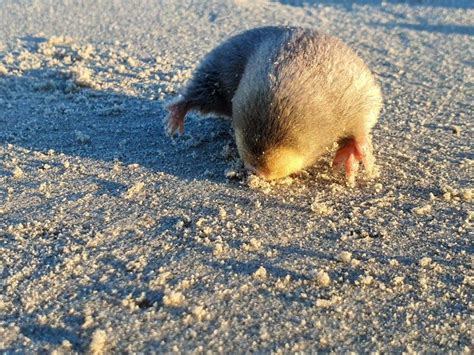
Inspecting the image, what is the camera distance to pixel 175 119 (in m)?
4.28

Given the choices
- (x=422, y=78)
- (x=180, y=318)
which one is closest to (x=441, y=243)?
(x=180, y=318)

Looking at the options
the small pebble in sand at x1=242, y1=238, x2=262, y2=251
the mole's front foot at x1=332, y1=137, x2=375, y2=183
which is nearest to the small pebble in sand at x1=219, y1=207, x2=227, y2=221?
the small pebble in sand at x1=242, y1=238, x2=262, y2=251

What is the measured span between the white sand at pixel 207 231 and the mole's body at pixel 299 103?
0.26m

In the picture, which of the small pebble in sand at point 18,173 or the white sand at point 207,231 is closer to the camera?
the white sand at point 207,231

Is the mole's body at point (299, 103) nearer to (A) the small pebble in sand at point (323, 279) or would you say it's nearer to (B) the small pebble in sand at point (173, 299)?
(A) the small pebble in sand at point (323, 279)

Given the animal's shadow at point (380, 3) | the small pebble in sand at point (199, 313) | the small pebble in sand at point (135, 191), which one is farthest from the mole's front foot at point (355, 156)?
the animal's shadow at point (380, 3)

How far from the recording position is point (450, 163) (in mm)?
3867

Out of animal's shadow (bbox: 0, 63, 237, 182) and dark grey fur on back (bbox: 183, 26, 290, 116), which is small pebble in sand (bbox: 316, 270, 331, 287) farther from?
dark grey fur on back (bbox: 183, 26, 290, 116)

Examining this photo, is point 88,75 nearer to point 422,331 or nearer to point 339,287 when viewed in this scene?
point 339,287

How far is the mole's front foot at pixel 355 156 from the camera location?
11.9 ft

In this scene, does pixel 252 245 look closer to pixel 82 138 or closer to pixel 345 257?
pixel 345 257

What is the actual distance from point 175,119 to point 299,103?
1.39 meters

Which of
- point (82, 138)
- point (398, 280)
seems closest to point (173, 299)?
point (398, 280)

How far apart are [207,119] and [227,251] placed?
212cm
